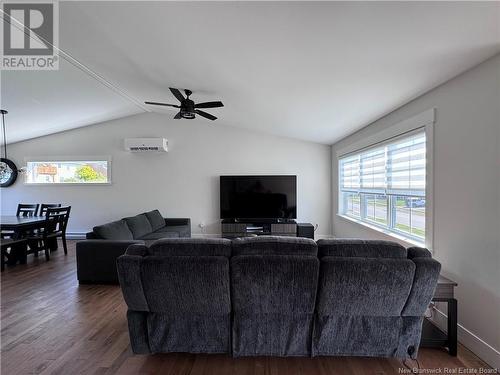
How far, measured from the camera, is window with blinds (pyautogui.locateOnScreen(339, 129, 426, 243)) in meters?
2.80

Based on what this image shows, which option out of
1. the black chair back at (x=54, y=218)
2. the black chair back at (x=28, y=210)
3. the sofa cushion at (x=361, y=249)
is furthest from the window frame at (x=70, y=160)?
the sofa cushion at (x=361, y=249)

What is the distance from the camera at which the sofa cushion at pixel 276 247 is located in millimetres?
1726

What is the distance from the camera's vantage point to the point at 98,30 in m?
2.57

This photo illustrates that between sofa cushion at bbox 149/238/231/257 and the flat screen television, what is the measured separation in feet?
12.7

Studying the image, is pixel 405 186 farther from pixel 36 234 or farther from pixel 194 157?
pixel 36 234

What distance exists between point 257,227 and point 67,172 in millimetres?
4888

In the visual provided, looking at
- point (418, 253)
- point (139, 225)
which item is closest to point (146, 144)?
point (139, 225)

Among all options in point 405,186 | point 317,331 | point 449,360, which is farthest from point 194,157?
point 449,360

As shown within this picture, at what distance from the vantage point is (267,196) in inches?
223

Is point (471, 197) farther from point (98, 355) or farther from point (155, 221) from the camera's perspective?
point (155, 221)

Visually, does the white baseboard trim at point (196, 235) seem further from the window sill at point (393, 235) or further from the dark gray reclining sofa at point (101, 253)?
the dark gray reclining sofa at point (101, 253)

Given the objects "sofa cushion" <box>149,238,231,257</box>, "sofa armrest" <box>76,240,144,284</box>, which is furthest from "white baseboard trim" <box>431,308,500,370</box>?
"sofa armrest" <box>76,240,144,284</box>

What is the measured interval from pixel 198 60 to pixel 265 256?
2306 mm

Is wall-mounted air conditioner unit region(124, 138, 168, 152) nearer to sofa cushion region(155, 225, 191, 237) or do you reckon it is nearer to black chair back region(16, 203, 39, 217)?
sofa cushion region(155, 225, 191, 237)
